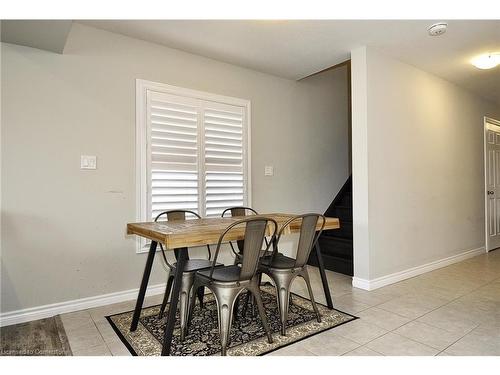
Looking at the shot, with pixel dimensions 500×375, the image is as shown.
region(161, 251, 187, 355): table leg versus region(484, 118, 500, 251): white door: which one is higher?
region(484, 118, 500, 251): white door

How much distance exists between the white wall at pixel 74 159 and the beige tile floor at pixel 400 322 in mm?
416

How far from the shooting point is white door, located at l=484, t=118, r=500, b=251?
18.1ft

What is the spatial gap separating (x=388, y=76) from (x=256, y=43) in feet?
5.22

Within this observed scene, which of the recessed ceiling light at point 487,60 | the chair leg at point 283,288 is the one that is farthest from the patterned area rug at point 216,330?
the recessed ceiling light at point 487,60

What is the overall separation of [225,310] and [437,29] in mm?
3172

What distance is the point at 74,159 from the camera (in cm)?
288

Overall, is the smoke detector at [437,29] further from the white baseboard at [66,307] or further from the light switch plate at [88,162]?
the white baseboard at [66,307]

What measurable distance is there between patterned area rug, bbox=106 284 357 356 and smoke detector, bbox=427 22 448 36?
2.77 m

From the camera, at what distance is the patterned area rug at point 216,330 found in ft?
7.09

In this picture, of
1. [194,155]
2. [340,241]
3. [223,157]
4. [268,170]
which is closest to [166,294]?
[194,155]

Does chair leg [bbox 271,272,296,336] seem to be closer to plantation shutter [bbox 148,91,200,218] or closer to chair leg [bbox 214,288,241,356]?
chair leg [bbox 214,288,241,356]

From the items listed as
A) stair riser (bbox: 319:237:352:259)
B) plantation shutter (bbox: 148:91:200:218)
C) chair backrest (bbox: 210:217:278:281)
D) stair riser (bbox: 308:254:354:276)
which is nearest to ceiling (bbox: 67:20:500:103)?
plantation shutter (bbox: 148:91:200:218)

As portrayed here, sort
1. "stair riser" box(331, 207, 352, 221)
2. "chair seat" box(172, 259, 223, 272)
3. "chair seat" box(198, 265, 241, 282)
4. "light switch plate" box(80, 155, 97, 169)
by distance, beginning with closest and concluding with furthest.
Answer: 1. "chair seat" box(198, 265, 241, 282)
2. "chair seat" box(172, 259, 223, 272)
3. "light switch plate" box(80, 155, 97, 169)
4. "stair riser" box(331, 207, 352, 221)

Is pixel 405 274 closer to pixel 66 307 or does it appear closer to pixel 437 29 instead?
pixel 437 29
